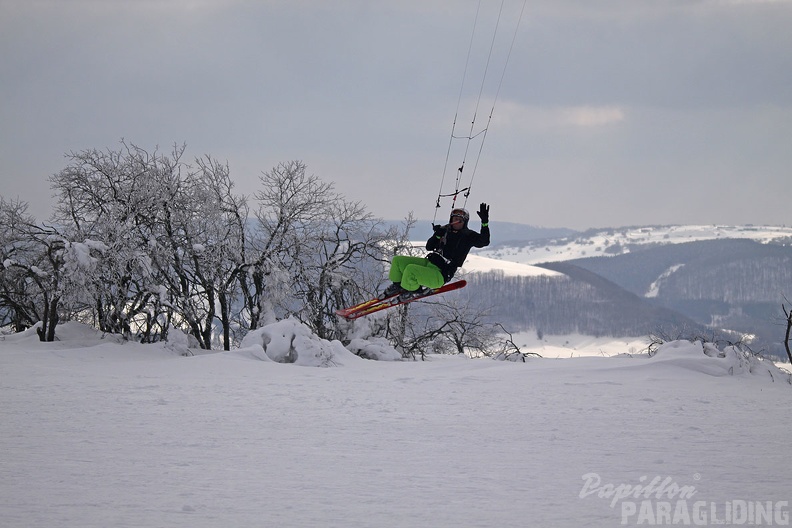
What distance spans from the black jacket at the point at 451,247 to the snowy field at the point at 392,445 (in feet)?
7.74

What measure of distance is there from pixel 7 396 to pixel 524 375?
31.4 ft

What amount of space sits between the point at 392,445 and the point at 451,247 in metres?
5.26

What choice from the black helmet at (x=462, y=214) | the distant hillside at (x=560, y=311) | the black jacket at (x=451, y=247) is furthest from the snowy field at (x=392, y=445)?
the distant hillside at (x=560, y=311)

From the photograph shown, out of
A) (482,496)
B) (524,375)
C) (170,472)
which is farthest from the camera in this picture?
(524,375)

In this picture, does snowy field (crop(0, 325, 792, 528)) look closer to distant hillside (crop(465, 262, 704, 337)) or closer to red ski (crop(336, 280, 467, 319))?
red ski (crop(336, 280, 467, 319))

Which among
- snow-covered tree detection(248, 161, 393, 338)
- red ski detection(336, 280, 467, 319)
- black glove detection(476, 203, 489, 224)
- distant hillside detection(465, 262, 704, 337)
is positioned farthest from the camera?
distant hillside detection(465, 262, 704, 337)

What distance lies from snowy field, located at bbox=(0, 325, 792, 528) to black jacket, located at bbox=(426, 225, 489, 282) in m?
2.36

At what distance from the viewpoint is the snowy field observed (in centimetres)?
651

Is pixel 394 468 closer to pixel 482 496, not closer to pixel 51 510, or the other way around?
pixel 482 496

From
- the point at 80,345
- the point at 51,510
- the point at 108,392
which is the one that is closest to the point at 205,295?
the point at 80,345

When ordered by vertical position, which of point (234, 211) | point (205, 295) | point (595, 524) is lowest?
point (595, 524)

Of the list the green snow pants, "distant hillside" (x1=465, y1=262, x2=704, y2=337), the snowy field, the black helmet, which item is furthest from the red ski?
"distant hillside" (x1=465, y1=262, x2=704, y2=337)

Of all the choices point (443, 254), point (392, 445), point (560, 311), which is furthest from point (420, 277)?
point (560, 311)

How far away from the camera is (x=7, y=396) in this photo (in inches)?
438
